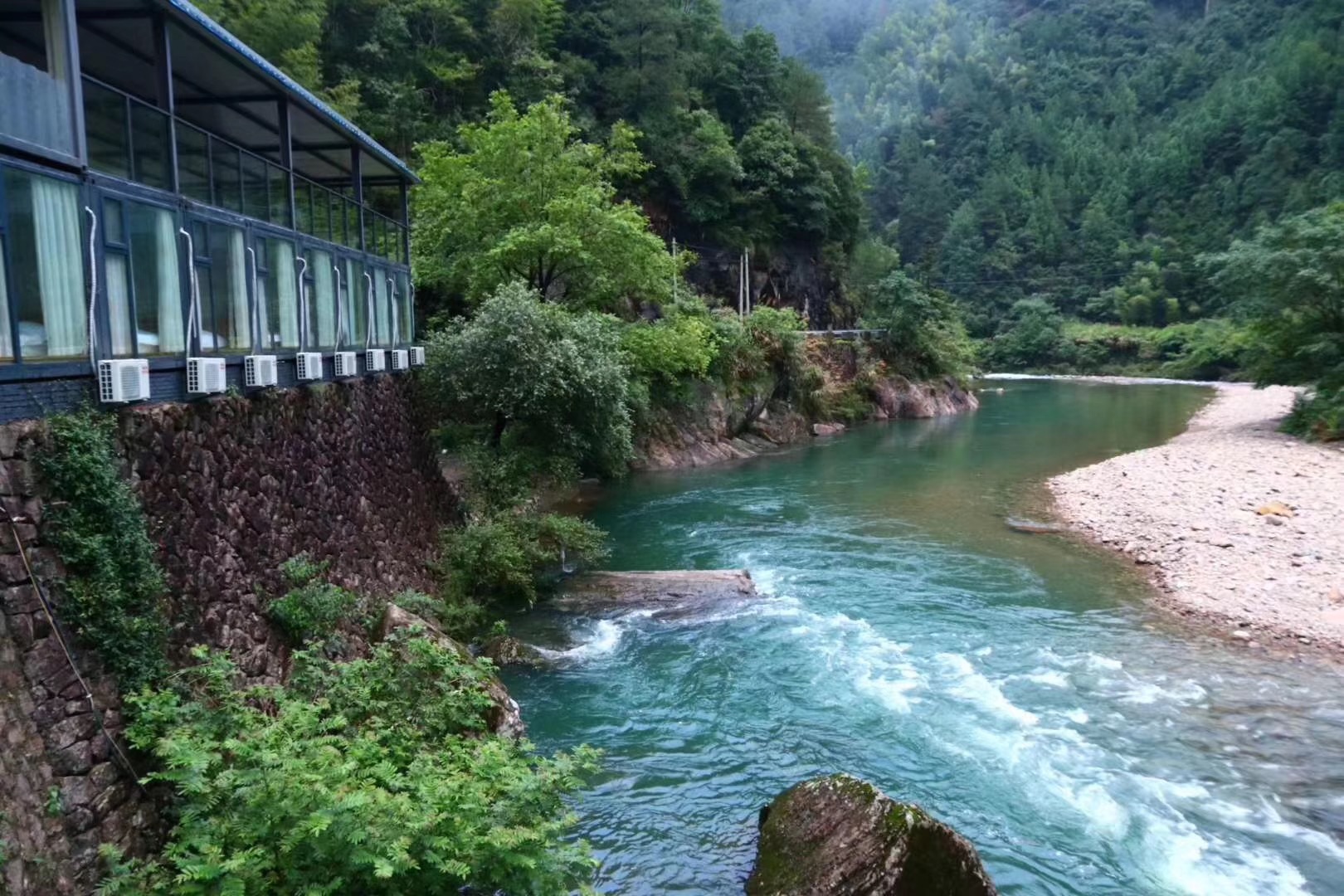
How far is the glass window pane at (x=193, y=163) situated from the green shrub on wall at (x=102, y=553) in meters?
4.82

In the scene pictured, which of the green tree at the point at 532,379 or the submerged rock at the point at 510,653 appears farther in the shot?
the green tree at the point at 532,379

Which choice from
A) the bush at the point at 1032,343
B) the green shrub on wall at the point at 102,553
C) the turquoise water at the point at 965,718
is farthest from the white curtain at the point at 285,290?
the bush at the point at 1032,343

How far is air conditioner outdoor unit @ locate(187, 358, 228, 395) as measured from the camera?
31.0 feet

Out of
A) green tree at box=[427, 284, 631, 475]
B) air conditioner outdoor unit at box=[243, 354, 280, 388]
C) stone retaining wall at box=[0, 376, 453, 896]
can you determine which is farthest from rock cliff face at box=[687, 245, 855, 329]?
air conditioner outdoor unit at box=[243, 354, 280, 388]

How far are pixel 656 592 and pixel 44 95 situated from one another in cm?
1188

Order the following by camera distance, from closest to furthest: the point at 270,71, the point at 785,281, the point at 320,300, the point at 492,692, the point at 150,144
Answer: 1. the point at 150,144
2. the point at 492,692
3. the point at 270,71
4. the point at 320,300
5. the point at 785,281

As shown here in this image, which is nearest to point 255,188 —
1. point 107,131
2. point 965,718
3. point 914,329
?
point 107,131

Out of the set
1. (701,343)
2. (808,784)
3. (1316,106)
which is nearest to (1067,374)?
(1316,106)

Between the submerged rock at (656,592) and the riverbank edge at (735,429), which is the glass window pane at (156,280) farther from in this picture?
the riverbank edge at (735,429)

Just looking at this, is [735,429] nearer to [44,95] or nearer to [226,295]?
[226,295]

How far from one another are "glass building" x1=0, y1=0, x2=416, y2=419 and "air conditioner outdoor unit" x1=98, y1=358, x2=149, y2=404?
191mm

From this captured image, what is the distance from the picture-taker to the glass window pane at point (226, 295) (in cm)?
1041

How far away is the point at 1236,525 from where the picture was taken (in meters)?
20.2

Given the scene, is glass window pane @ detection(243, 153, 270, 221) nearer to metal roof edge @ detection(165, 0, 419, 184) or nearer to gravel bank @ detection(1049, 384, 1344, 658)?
metal roof edge @ detection(165, 0, 419, 184)
